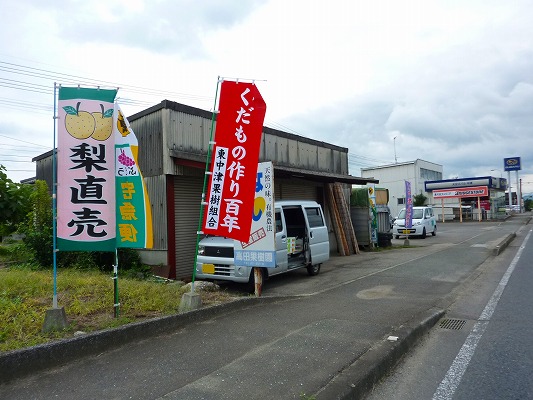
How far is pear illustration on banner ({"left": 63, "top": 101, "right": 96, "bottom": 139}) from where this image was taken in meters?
4.75

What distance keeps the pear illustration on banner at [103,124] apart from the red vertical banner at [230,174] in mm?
1581

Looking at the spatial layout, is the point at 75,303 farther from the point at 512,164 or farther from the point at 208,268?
the point at 512,164

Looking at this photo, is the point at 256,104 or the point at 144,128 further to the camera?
the point at 144,128

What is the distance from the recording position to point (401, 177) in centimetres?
5031

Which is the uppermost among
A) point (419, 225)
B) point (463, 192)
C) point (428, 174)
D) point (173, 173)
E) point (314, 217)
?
point (428, 174)

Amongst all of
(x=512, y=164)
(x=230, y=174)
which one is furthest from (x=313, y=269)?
(x=512, y=164)

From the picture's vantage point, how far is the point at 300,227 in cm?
1002

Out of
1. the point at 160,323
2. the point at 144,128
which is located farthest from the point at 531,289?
the point at 144,128

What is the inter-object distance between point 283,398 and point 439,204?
49119 millimetres

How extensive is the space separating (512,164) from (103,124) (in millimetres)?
69993

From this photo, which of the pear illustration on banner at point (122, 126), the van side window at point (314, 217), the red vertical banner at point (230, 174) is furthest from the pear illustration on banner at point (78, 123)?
the van side window at point (314, 217)

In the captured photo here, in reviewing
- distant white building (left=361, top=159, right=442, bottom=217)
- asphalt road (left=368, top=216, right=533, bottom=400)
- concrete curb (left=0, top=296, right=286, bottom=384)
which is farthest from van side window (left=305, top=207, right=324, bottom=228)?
distant white building (left=361, top=159, right=442, bottom=217)

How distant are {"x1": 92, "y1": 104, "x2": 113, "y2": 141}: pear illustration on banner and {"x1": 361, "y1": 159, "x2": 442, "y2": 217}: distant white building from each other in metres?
46.2

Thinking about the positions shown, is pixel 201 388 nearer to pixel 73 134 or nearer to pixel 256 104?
pixel 73 134
